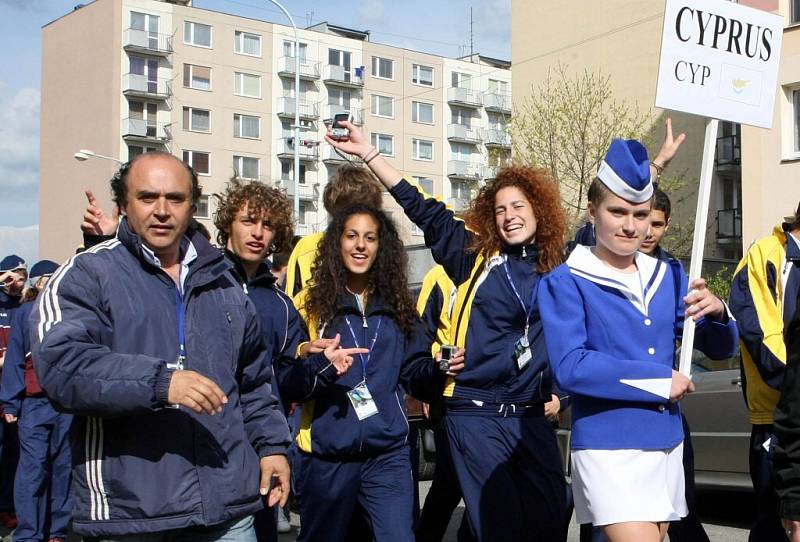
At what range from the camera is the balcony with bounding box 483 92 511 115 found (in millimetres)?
72938

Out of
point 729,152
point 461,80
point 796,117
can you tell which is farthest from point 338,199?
point 461,80

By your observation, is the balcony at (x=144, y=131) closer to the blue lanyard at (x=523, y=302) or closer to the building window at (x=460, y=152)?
the building window at (x=460, y=152)

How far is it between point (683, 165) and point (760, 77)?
1291 inches

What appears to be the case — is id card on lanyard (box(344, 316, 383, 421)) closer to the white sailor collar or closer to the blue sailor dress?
the blue sailor dress

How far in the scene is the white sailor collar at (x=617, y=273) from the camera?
13.2ft

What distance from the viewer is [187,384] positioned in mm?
3223

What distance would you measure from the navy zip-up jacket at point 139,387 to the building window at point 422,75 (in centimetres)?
6802

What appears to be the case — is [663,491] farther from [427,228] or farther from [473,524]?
[427,228]

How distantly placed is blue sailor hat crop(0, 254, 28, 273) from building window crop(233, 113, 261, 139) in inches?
2069

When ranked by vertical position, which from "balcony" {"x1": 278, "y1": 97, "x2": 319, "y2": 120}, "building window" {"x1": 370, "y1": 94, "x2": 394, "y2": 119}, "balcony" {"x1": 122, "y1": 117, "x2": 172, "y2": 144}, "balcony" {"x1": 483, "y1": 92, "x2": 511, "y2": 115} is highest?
"balcony" {"x1": 483, "y1": 92, "x2": 511, "y2": 115}

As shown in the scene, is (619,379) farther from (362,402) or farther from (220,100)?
(220,100)

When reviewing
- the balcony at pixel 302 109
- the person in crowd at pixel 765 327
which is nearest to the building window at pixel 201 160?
the balcony at pixel 302 109

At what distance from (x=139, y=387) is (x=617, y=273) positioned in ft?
5.99

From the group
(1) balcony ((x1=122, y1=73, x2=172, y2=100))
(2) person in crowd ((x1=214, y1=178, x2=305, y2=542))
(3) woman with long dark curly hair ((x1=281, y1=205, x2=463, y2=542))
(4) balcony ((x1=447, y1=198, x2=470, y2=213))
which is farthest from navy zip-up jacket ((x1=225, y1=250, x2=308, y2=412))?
(1) balcony ((x1=122, y1=73, x2=172, y2=100))
